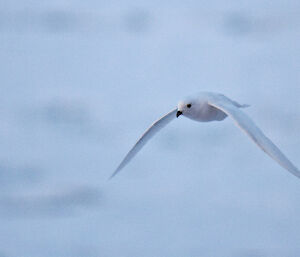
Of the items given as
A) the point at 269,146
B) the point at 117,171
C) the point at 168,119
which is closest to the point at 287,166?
the point at 269,146

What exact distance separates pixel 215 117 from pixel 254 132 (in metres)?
0.43

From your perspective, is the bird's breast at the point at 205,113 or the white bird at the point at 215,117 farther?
the bird's breast at the point at 205,113

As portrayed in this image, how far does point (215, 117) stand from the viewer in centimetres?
241

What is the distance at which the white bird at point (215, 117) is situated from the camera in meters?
1.86

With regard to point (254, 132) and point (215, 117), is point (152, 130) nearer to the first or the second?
point (215, 117)

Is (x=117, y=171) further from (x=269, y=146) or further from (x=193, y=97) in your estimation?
(x=269, y=146)

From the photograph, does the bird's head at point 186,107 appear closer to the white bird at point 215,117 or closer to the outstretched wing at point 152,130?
the white bird at point 215,117

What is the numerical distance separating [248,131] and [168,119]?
0.88 m

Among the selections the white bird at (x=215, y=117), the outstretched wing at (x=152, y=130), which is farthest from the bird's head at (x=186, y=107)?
the outstretched wing at (x=152, y=130)

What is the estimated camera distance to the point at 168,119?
284 cm

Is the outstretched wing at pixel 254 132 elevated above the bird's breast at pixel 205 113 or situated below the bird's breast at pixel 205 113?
below

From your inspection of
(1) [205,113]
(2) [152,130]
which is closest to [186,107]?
(1) [205,113]

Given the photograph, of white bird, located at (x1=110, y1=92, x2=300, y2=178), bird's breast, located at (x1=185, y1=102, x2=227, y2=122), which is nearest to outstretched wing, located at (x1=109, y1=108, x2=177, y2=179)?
white bird, located at (x1=110, y1=92, x2=300, y2=178)

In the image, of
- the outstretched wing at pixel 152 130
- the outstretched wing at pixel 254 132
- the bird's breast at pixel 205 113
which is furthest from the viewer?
the outstretched wing at pixel 152 130
